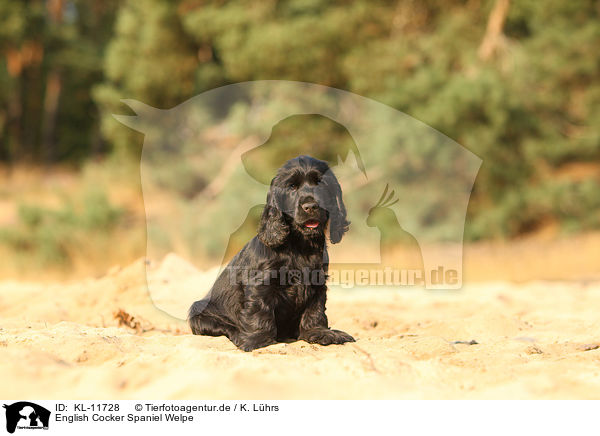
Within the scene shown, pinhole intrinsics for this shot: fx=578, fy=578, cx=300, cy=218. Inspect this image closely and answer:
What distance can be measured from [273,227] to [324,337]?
862 millimetres

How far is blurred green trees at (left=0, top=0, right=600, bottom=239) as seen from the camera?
13258 millimetres

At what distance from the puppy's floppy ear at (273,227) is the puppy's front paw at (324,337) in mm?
711

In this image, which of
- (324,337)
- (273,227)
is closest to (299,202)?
(273,227)

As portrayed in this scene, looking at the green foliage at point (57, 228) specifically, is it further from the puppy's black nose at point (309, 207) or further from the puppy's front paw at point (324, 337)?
the puppy's black nose at point (309, 207)

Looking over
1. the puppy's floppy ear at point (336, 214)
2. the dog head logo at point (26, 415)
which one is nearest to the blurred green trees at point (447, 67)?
the puppy's floppy ear at point (336, 214)

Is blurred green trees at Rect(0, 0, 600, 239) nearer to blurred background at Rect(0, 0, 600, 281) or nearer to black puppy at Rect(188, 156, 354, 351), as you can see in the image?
blurred background at Rect(0, 0, 600, 281)

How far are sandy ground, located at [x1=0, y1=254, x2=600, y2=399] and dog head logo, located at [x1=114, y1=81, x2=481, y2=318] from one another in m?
3.82

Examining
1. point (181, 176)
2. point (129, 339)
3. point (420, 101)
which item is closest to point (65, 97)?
point (181, 176)

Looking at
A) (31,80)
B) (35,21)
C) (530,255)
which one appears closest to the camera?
(530,255)

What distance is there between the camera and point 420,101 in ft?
44.0

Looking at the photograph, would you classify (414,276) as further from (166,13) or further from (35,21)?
(35,21)

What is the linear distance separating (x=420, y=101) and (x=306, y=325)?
→ 10.2 meters

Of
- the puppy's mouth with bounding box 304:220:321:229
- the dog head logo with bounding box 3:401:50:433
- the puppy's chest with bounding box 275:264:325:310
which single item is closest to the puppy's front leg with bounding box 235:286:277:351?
the puppy's chest with bounding box 275:264:325:310

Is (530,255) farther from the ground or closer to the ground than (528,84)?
closer to the ground
